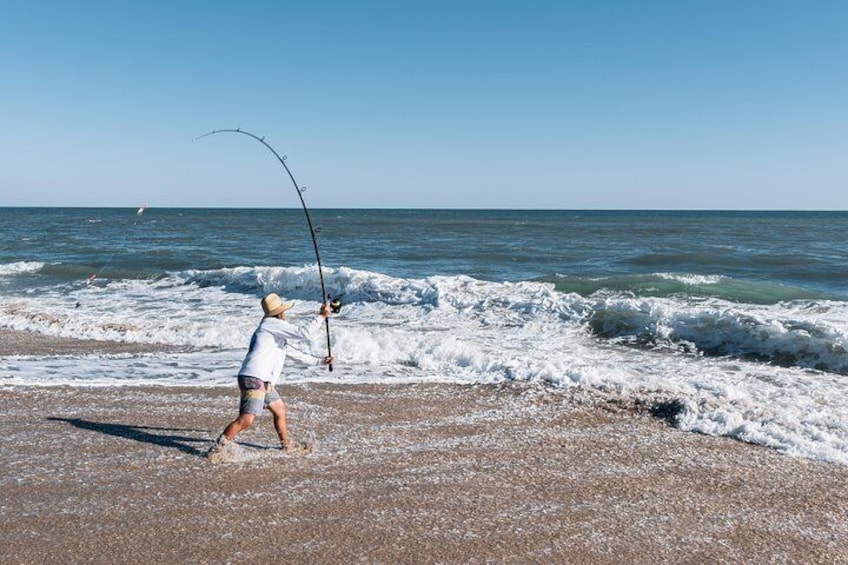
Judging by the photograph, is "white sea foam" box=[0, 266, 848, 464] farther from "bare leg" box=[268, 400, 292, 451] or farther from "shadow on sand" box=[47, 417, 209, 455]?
"bare leg" box=[268, 400, 292, 451]

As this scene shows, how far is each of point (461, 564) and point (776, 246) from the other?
33.0m

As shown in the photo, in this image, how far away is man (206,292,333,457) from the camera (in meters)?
5.49

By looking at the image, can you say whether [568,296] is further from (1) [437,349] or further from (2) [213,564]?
(2) [213,564]

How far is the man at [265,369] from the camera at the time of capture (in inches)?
216

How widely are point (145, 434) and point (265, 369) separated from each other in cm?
161

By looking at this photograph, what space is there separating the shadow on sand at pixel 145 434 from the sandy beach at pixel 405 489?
0.08 feet

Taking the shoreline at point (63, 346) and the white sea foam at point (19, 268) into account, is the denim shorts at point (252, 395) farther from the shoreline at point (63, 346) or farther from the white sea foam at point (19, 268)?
the white sea foam at point (19, 268)

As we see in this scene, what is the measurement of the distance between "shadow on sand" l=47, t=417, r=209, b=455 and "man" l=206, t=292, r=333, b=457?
0.43m

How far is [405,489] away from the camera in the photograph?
5.10 metres

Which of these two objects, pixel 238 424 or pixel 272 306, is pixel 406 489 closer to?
pixel 238 424

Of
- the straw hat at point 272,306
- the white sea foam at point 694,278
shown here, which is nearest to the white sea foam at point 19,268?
the straw hat at point 272,306

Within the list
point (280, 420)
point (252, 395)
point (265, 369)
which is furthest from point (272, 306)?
point (280, 420)

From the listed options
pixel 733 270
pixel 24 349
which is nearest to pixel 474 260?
pixel 733 270

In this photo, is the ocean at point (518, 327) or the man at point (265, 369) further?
the ocean at point (518, 327)
